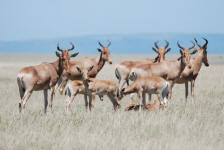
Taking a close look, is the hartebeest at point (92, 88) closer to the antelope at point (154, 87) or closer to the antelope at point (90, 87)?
the antelope at point (90, 87)

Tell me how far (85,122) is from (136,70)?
192 inches

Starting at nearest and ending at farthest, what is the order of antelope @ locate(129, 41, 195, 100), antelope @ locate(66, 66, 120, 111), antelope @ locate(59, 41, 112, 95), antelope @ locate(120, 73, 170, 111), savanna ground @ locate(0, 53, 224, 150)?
savanna ground @ locate(0, 53, 224, 150)
antelope @ locate(120, 73, 170, 111)
antelope @ locate(66, 66, 120, 111)
antelope @ locate(129, 41, 195, 100)
antelope @ locate(59, 41, 112, 95)

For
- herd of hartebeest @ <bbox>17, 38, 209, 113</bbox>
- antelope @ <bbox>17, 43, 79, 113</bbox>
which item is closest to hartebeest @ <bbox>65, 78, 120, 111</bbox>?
herd of hartebeest @ <bbox>17, 38, 209, 113</bbox>

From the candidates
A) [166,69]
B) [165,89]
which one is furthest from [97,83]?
[166,69]

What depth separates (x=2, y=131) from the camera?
366 inches

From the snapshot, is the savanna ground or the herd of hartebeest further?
the herd of hartebeest

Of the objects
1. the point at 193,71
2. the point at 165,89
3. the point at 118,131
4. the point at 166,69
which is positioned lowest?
the point at 118,131

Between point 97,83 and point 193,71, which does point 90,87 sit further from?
point 193,71

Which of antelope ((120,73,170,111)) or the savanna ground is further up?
antelope ((120,73,170,111))

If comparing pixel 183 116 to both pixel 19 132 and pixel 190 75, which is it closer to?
pixel 19 132

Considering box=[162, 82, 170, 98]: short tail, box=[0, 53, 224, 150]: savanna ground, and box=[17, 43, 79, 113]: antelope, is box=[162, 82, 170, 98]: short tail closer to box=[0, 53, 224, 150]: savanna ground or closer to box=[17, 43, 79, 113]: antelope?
box=[0, 53, 224, 150]: savanna ground

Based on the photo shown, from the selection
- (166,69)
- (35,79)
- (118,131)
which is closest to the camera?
(118,131)

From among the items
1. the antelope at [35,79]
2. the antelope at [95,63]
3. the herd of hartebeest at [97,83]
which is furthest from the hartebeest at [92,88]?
the antelope at [95,63]

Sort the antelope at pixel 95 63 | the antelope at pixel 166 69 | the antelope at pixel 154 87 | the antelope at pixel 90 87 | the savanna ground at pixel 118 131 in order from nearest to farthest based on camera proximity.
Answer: the savanna ground at pixel 118 131 → the antelope at pixel 154 87 → the antelope at pixel 90 87 → the antelope at pixel 166 69 → the antelope at pixel 95 63
